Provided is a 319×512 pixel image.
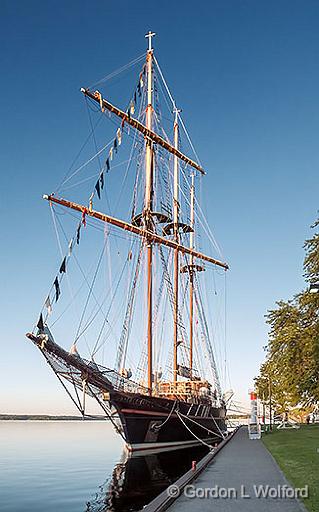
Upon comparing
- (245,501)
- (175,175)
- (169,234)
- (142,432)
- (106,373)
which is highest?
(175,175)

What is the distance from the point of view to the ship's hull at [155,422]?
31453 millimetres

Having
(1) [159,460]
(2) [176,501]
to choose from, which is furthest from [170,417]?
(2) [176,501]

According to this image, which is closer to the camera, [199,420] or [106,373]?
[106,373]

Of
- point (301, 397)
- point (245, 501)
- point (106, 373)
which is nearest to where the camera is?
point (245, 501)

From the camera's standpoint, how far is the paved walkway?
427 inches

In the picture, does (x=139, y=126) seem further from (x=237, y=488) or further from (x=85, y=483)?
(x=237, y=488)

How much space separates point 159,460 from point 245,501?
60.0ft

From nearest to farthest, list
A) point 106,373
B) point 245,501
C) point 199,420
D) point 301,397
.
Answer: point 245,501 < point 106,373 < point 301,397 < point 199,420

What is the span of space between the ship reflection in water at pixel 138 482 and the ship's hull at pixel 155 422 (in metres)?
1.38

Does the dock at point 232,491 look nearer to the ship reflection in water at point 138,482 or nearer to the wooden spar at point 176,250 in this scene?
the ship reflection in water at point 138,482

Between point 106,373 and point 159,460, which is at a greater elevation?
point 106,373

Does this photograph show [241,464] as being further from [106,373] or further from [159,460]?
[106,373]

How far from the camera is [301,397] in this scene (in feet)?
109

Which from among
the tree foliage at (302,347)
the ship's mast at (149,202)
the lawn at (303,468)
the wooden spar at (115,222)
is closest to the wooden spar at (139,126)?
the ship's mast at (149,202)
